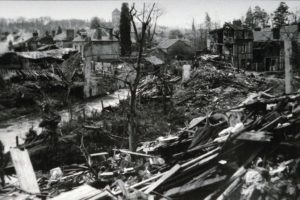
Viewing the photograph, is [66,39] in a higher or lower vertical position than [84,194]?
higher

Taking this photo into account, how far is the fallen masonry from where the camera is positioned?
19.6 ft

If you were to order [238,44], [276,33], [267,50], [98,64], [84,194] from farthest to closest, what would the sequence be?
[238,44], [276,33], [267,50], [98,64], [84,194]

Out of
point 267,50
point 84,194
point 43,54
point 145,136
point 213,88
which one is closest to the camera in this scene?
point 84,194

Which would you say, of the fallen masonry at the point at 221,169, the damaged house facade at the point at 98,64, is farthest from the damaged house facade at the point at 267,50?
the fallen masonry at the point at 221,169

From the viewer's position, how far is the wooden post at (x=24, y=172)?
25.2 ft

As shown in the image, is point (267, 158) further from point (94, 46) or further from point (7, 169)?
point (94, 46)

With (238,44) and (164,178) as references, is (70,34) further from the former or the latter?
(164,178)

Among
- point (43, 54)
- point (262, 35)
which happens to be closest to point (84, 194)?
point (43, 54)

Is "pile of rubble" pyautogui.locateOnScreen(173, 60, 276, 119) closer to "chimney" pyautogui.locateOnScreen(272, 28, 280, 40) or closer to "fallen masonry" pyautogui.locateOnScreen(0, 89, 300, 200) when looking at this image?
"fallen masonry" pyautogui.locateOnScreen(0, 89, 300, 200)

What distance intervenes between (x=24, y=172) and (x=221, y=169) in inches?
199

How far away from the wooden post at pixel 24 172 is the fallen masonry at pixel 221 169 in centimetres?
16

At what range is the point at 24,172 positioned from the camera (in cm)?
826

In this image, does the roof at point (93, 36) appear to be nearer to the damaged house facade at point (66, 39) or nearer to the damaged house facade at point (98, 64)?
the damaged house facade at point (98, 64)

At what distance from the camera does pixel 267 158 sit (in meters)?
6.61
